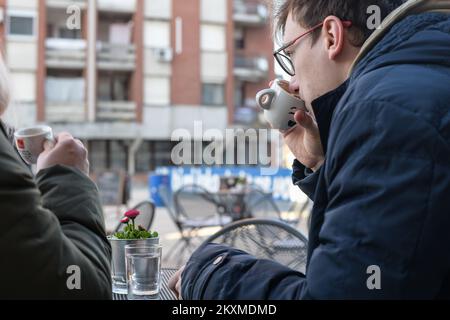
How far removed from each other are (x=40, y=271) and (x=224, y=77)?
30.2 metres

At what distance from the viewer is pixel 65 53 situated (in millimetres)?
28203

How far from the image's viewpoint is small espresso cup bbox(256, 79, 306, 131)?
1450 mm

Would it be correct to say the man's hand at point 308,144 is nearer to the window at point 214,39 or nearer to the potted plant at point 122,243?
the potted plant at point 122,243

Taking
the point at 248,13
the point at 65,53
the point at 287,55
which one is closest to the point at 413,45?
the point at 287,55

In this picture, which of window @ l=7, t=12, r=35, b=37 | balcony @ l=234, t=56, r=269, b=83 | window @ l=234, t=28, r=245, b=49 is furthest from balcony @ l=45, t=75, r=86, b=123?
window @ l=234, t=28, r=245, b=49

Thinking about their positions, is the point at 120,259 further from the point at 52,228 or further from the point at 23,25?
the point at 23,25

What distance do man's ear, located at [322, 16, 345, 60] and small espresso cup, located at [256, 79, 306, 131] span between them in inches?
12.2

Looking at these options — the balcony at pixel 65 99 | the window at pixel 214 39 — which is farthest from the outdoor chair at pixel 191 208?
the window at pixel 214 39

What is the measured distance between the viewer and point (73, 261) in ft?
3.02

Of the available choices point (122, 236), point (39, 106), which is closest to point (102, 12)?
point (39, 106)

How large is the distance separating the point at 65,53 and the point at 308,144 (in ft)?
93.9

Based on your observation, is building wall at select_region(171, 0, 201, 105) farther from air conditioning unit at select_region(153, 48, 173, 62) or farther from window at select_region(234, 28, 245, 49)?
window at select_region(234, 28, 245, 49)

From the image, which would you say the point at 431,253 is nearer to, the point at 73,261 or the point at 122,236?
the point at 73,261

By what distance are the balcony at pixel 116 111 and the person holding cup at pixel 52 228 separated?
2827cm
